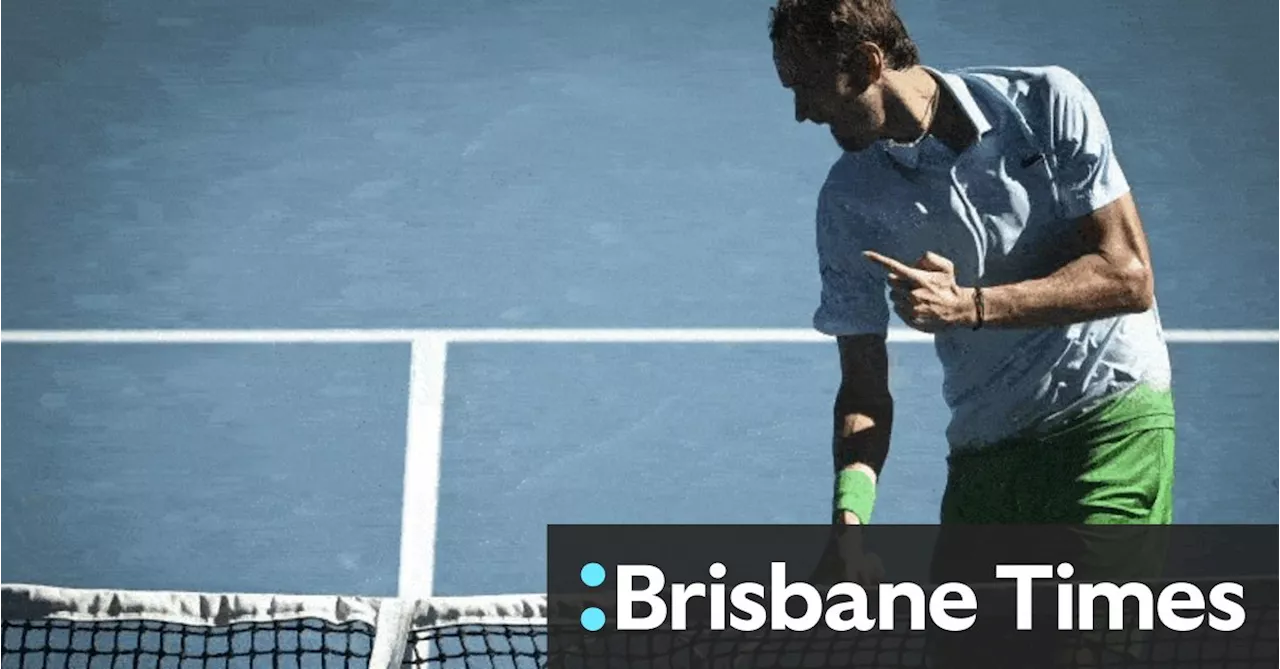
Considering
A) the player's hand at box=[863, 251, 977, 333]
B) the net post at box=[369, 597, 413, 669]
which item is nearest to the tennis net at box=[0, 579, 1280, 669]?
the net post at box=[369, 597, 413, 669]

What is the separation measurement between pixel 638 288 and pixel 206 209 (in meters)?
1.10

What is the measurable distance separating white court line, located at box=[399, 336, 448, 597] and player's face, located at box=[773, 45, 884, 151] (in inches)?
59.2

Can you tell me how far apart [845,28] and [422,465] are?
1.81 m

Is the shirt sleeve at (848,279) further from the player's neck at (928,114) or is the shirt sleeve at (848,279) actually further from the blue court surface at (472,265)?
the blue court surface at (472,265)

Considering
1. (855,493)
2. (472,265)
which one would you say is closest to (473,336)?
(472,265)

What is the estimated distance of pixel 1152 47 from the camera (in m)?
4.81

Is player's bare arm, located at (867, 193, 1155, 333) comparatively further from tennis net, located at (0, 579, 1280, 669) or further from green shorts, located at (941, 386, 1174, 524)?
tennis net, located at (0, 579, 1280, 669)

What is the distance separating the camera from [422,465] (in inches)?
153

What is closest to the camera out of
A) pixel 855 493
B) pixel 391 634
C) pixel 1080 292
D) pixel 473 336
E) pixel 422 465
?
pixel 391 634

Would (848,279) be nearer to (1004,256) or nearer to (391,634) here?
(1004,256)

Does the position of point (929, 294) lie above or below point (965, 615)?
above

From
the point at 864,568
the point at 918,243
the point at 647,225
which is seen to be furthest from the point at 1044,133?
the point at 647,225

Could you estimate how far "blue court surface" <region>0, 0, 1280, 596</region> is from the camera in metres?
3.79

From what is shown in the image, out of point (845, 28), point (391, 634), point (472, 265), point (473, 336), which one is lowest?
point (391, 634)
